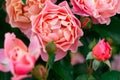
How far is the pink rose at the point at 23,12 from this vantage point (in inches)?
48.1

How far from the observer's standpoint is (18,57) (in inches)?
39.4

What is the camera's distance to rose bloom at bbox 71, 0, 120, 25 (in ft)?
3.99

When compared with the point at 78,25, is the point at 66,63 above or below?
below

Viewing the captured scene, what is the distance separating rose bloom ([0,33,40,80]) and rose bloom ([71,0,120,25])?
21 centimetres

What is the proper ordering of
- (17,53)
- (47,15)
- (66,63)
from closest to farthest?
(17,53) < (47,15) < (66,63)

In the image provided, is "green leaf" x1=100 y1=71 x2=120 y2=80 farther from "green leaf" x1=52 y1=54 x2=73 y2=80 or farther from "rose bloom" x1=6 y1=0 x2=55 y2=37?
"rose bloom" x1=6 y1=0 x2=55 y2=37

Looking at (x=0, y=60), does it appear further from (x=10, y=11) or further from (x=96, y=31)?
(x=96, y=31)

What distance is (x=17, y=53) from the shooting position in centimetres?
102

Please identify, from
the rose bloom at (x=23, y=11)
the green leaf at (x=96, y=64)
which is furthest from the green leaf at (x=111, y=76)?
the rose bloom at (x=23, y=11)

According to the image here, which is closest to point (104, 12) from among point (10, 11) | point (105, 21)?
point (105, 21)

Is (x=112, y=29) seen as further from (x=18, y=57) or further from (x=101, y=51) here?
(x=18, y=57)

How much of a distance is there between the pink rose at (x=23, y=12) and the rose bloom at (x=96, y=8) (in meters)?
0.10

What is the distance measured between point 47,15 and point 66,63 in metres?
0.20

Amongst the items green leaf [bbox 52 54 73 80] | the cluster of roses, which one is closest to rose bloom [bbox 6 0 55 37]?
the cluster of roses
